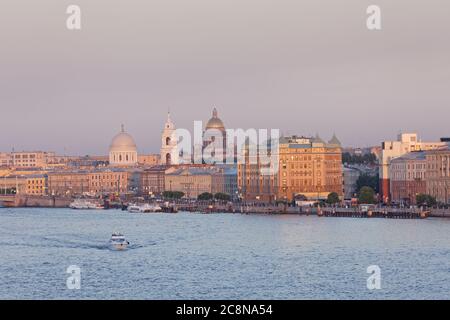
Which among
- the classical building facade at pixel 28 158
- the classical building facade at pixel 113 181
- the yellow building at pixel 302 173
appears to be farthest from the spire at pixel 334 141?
the classical building facade at pixel 28 158

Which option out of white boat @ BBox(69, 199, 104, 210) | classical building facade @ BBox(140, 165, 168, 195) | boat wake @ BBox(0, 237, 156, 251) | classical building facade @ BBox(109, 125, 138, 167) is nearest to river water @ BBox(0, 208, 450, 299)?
boat wake @ BBox(0, 237, 156, 251)

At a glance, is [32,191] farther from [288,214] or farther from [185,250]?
[185,250]

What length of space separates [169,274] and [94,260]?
10.3ft

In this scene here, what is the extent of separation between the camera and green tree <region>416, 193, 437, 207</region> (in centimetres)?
3666

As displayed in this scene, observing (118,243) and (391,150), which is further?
(391,150)

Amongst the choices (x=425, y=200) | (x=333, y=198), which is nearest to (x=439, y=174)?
(x=425, y=200)

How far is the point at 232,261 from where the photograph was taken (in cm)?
2012

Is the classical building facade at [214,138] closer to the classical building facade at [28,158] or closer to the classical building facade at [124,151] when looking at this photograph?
the classical building facade at [124,151]

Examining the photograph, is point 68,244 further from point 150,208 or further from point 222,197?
point 222,197

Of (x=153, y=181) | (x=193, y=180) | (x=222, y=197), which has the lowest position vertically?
(x=222, y=197)

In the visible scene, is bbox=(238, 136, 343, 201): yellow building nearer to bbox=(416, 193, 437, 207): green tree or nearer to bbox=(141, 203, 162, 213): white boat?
bbox=(141, 203, 162, 213): white boat

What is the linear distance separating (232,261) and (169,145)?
49.8 metres
